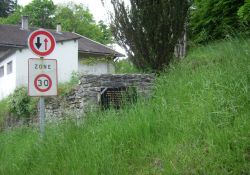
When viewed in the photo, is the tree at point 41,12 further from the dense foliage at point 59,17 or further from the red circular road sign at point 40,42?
the red circular road sign at point 40,42

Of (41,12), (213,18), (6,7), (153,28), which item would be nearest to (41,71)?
(153,28)

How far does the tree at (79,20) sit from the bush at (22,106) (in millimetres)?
41222

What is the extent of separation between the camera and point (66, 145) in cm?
684

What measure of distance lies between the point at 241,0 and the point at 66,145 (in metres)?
9.70

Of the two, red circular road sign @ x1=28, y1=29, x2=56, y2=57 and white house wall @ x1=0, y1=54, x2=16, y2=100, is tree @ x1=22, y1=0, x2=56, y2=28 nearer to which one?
white house wall @ x1=0, y1=54, x2=16, y2=100

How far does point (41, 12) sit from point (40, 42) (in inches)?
2022

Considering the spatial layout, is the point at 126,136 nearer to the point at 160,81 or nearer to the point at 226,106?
the point at 226,106

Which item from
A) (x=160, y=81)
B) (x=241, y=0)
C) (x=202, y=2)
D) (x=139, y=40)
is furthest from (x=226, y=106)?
(x=202, y=2)

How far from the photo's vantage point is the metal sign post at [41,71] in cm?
792

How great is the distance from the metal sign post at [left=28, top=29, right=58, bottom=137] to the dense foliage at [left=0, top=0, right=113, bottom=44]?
48.0 m

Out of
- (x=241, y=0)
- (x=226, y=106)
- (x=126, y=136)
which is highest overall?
(x=241, y=0)

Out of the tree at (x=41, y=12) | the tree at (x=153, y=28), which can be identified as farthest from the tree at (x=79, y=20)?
the tree at (x=153, y=28)

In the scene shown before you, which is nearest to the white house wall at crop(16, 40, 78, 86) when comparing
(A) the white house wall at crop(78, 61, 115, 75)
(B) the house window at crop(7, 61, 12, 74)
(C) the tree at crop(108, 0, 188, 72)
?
(A) the white house wall at crop(78, 61, 115, 75)

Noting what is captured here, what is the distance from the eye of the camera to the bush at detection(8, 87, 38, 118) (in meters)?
13.9
